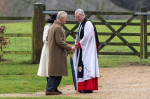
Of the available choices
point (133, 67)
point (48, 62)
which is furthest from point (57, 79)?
point (133, 67)

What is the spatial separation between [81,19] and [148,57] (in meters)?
8.81

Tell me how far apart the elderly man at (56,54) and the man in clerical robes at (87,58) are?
0.57 meters

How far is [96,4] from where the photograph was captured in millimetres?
34875

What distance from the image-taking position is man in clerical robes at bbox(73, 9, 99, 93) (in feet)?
41.3

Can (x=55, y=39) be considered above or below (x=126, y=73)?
above

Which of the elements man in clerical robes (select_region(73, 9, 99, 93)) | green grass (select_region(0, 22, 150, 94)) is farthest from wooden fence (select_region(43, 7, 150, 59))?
man in clerical robes (select_region(73, 9, 99, 93))

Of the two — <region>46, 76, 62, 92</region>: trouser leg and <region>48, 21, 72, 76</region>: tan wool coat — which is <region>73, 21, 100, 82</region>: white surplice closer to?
<region>48, 21, 72, 76</region>: tan wool coat

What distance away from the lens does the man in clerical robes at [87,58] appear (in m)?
12.6

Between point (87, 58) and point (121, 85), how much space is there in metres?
1.58

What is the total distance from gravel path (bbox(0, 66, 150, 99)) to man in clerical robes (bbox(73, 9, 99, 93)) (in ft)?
0.80

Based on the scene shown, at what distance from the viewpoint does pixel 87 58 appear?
41.5 feet

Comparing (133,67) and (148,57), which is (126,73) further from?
(148,57)

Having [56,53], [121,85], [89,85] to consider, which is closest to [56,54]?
[56,53]

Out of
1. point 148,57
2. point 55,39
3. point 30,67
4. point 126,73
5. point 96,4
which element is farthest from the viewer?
point 96,4
